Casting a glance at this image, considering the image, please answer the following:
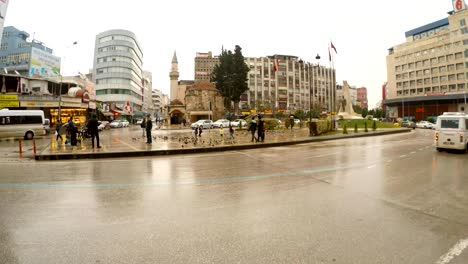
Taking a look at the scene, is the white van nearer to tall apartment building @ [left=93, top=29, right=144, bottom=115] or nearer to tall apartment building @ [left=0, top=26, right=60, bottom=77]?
tall apartment building @ [left=0, top=26, right=60, bottom=77]

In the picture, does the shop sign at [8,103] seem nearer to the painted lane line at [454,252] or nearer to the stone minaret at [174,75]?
the painted lane line at [454,252]

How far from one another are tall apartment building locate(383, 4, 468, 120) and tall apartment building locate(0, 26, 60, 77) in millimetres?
90905

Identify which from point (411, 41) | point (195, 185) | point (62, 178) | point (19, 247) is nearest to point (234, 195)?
point (195, 185)

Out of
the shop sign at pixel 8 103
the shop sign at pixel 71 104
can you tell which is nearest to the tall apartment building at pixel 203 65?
the shop sign at pixel 71 104

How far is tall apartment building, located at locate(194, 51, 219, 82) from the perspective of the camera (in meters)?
125

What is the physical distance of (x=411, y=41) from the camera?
91438mm

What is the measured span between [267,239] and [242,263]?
2.33 feet

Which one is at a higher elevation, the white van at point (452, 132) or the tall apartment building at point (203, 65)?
the tall apartment building at point (203, 65)

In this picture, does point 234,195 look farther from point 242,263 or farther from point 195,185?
point 242,263

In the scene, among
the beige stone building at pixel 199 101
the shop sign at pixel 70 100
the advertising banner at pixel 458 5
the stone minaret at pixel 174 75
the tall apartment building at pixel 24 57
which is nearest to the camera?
the shop sign at pixel 70 100

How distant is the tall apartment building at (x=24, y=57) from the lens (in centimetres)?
5912

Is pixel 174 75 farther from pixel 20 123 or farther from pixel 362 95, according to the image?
pixel 362 95

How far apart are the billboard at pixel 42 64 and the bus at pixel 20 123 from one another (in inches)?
1471

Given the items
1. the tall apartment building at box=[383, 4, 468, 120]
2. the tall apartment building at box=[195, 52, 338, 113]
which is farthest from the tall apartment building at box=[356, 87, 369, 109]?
the tall apartment building at box=[383, 4, 468, 120]
